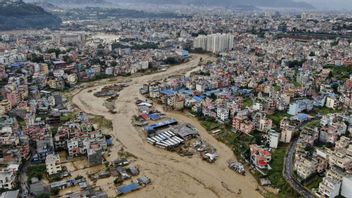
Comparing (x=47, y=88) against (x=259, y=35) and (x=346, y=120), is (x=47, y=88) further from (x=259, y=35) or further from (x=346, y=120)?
(x=259, y=35)

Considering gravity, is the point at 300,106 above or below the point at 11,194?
above

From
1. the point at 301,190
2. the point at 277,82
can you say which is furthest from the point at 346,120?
the point at 277,82

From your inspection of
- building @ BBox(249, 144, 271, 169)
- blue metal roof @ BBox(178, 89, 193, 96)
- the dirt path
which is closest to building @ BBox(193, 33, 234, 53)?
blue metal roof @ BBox(178, 89, 193, 96)

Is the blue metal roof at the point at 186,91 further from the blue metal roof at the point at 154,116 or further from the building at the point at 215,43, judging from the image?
the building at the point at 215,43

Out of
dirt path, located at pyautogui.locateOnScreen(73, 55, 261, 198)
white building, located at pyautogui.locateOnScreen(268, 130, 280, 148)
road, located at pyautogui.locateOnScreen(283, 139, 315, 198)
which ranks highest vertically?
white building, located at pyautogui.locateOnScreen(268, 130, 280, 148)

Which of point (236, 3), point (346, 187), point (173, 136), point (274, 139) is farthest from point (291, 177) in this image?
point (236, 3)

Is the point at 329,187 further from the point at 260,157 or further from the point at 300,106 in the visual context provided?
the point at 300,106

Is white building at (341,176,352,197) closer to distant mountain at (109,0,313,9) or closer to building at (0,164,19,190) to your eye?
building at (0,164,19,190)
